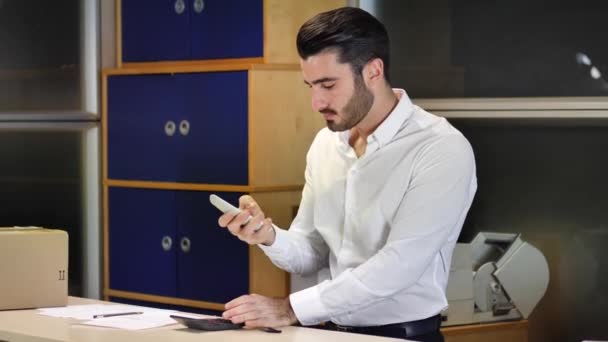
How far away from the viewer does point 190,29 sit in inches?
180

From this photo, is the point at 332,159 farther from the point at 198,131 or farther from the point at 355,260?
the point at 198,131

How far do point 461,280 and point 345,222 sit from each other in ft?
2.95

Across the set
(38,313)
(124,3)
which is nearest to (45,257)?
(38,313)

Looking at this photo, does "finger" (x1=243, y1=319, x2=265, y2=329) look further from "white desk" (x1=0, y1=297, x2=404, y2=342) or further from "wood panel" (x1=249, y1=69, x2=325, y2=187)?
"wood panel" (x1=249, y1=69, x2=325, y2=187)

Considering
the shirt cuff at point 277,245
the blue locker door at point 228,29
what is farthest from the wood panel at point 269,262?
the shirt cuff at point 277,245

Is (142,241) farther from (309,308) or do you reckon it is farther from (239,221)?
(309,308)

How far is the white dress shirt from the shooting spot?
300 cm

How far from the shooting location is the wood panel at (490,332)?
405 centimetres

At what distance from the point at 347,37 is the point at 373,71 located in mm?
126

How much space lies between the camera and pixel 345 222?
3254 mm

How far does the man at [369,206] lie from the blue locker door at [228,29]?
45.5 inches

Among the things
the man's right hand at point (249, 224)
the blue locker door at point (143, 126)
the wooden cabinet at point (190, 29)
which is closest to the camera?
Result: the man's right hand at point (249, 224)

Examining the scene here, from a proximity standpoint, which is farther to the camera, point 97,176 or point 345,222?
point 97,176

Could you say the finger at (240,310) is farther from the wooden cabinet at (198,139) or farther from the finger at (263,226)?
the wooden cabinet at (198,139)
